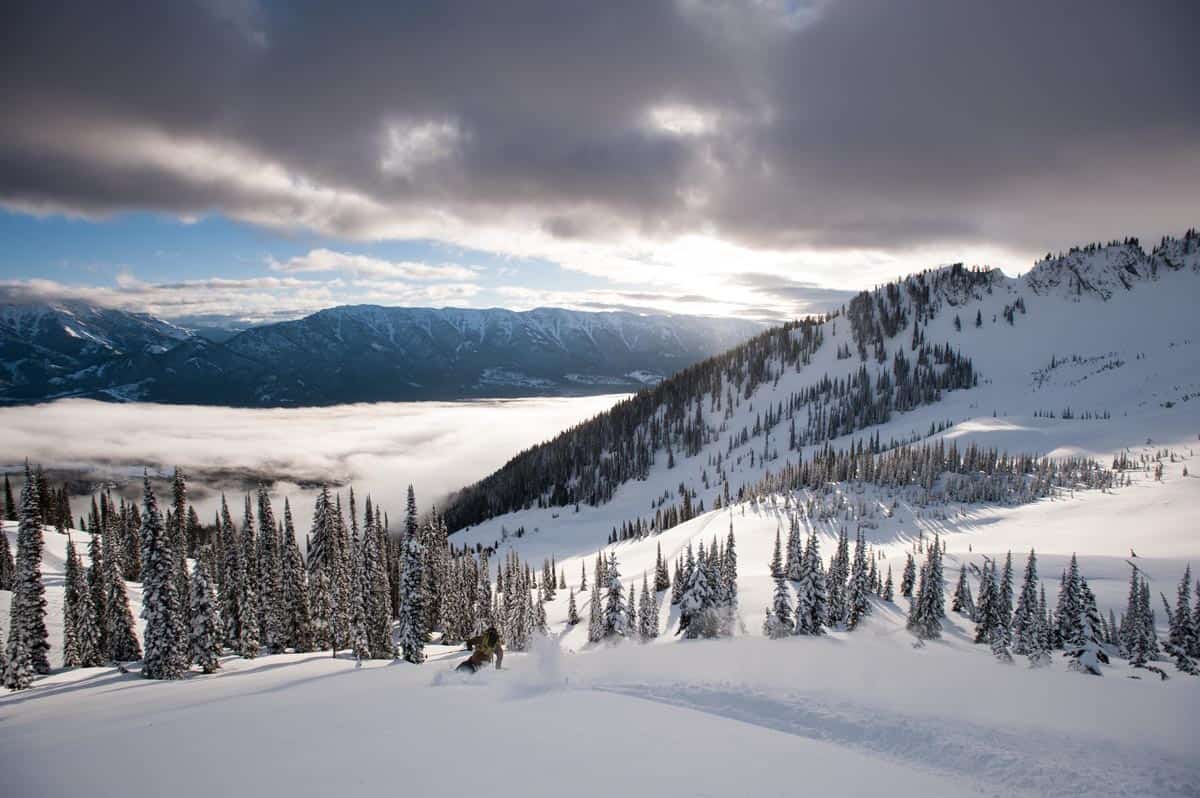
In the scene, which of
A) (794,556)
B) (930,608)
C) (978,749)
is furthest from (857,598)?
(978,749)

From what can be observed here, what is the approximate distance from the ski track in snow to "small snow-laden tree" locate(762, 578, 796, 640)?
4857cm

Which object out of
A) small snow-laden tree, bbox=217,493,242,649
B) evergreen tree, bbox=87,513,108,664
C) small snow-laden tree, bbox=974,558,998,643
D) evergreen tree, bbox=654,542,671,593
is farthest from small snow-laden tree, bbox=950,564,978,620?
evergreen tree, bbox=87,513,108,664

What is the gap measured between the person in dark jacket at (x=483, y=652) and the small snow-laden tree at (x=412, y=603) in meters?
22.7

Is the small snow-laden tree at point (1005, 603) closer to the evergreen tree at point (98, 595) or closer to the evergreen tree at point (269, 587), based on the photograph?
the evergreen tree at point (269, 587)

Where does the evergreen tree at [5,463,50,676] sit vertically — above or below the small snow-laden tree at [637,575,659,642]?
above

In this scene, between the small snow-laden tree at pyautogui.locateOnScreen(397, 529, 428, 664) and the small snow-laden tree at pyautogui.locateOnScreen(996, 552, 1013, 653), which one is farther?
the small snow-laden tree at pyautogui.locateOnScreen(996, 552, 1013, 653)

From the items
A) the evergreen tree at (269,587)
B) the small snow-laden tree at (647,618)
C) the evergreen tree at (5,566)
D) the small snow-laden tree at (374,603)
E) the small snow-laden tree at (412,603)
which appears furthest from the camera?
the small snow-laden tree at (647,618)

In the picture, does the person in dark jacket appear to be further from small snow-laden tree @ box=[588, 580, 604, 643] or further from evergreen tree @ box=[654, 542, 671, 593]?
evergreen tree @ box=[654, 542, 671, 593]

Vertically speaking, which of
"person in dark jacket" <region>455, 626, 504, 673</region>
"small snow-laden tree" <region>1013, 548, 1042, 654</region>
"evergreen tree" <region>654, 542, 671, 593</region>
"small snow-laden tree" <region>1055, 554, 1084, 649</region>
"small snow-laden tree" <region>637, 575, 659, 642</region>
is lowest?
"evergreen tree" <region>654, 542, 671, 593</region>

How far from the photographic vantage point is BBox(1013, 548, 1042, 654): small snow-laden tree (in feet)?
167

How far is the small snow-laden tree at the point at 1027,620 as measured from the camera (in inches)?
2003

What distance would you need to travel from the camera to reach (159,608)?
→ 39.2 metres

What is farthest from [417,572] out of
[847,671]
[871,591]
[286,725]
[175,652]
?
[871,591]

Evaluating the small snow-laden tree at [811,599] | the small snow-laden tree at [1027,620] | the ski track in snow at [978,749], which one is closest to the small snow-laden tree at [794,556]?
the small snow-laden tree at [811,599]
